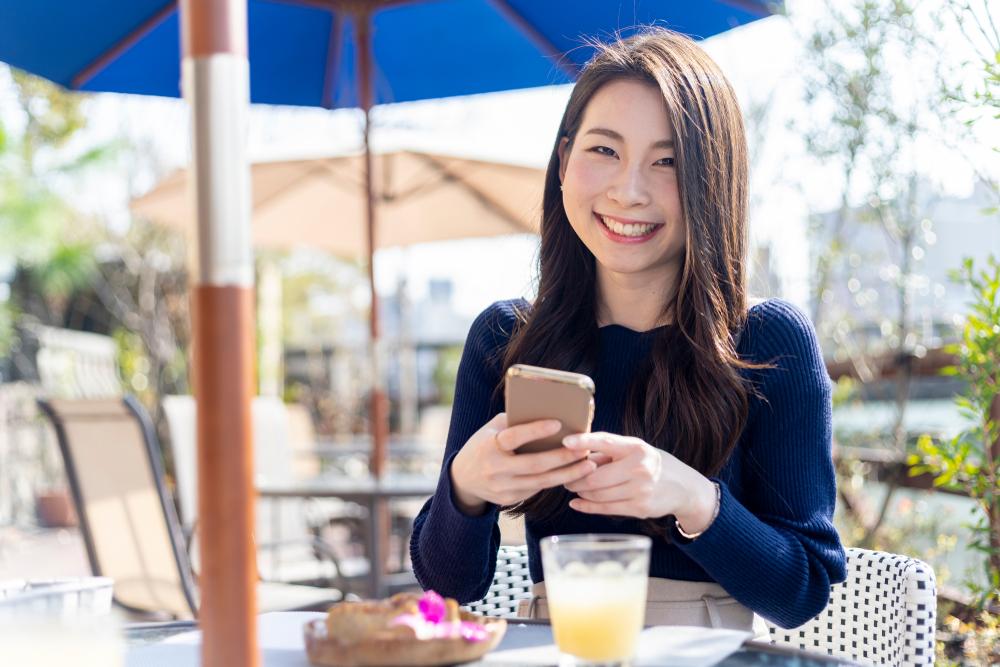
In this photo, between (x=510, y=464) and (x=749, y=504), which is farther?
(x=749, y=504)

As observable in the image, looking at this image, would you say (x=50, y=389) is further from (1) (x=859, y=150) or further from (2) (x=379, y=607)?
(2) (x=379, y=607)

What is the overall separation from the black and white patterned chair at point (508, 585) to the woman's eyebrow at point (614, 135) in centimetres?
71

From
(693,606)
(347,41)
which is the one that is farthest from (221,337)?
(347,41)

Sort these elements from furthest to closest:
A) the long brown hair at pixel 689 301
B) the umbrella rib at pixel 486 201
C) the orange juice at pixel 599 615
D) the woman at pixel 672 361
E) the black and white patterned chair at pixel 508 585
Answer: the umbrella rib at pixel 486 201, the black and white patterned chair at pixel 508 585, the long brown hair at pixel 689 301, the woman at pixel 672 361, the orange juice at pixel 599 615

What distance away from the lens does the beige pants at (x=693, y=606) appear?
1.53 metres

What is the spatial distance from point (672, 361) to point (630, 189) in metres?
0.28

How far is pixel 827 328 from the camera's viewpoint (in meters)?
4.26

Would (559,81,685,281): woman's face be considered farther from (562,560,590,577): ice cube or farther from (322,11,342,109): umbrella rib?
(322,11,342,109): umbrella rib

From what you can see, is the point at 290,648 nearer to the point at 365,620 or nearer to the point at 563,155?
the point at 365,620

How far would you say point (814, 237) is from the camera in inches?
168

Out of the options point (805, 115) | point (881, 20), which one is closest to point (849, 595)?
point (881, 20)

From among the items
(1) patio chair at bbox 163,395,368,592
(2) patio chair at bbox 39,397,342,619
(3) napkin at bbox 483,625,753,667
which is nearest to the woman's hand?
(3) napkin at bbox 483,625,753,667

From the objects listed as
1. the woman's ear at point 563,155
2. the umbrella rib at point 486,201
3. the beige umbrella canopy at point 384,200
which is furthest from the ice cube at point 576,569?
the umbrella rib at point 486,201

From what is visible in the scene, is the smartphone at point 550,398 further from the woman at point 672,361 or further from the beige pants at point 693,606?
the beige pants at point 693,606
